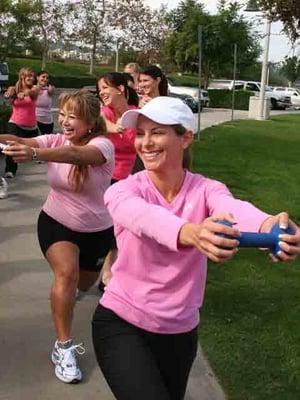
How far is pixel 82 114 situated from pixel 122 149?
1.41 metres

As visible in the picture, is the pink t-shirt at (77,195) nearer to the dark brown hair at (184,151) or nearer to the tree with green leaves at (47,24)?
the dark brown hair at (184,151)

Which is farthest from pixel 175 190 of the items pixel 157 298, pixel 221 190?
pixel 157 298

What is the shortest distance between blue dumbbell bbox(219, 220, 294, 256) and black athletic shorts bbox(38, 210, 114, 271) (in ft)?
7.80

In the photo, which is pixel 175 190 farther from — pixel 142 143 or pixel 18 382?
pixel 18 382

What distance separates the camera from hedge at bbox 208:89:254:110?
44.0m

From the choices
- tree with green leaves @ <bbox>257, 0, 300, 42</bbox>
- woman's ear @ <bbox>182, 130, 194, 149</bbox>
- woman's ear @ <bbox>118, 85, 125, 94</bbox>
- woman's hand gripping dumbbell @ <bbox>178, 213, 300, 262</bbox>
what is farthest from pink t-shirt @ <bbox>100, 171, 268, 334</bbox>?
tree with green leaves @ <bbox>257, 0, 300, 42</bbox>

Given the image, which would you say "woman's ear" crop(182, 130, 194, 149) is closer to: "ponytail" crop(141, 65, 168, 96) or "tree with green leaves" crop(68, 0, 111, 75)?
"ponytail" crop(141, 65, 168, 96)

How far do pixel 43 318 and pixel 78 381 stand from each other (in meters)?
1.06

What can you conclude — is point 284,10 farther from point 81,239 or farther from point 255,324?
point 81,239

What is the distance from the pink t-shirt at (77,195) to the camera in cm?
414

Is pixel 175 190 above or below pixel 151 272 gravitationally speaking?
above

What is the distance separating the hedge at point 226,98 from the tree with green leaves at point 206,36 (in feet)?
9.93

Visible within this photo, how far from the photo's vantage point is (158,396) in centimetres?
245

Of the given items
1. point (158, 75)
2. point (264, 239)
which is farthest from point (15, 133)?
point (264, 239)
